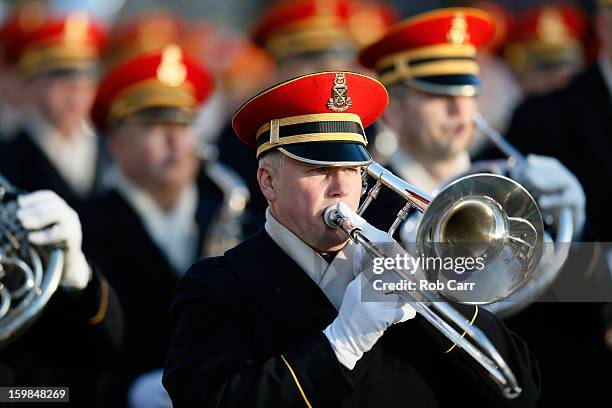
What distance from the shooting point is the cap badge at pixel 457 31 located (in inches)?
249

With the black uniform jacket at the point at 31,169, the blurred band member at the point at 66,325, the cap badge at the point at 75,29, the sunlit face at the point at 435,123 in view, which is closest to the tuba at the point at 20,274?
the blurred band member at the point at 66,325

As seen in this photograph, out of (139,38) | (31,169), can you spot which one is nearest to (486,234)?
(31,169)

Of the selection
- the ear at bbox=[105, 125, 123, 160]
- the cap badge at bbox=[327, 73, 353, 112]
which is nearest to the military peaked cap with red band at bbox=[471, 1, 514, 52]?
the ear at bbox=[105, 125, 123, 160]

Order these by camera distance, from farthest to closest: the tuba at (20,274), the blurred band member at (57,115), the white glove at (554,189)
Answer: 1. the blurred band member at (57,115)
2. the white glove at (554,189)
3. the tuba at (20,274)

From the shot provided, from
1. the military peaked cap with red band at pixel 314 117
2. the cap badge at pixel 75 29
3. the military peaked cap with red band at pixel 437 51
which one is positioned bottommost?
the cap badge at pixel 75 29

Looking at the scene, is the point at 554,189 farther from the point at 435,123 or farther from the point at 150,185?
the point at 150,185

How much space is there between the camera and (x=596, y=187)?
6676 millimetres

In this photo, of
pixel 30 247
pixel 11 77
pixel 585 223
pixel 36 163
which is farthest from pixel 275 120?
pixel 11 77

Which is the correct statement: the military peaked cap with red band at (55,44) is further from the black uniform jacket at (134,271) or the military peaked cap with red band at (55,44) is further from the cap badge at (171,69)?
the black uniform jacket at (134,271)

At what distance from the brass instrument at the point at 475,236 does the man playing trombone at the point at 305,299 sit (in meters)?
0.10

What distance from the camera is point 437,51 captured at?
6355mm

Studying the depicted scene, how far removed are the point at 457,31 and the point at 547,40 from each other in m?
3.94

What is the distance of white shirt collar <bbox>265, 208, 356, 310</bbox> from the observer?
4406mm

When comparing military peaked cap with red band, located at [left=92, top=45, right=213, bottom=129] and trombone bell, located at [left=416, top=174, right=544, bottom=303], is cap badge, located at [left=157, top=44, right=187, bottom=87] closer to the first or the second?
military peaked cap with red band, located at [left=92, top=45, right=213, bottom=129]
